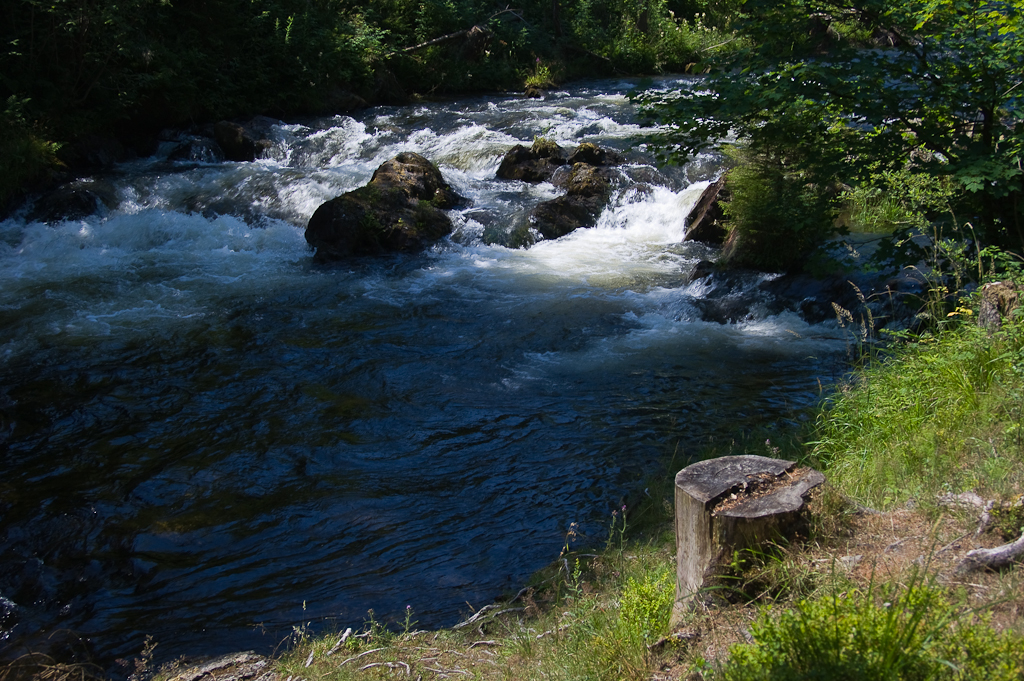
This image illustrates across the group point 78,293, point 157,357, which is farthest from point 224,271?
point 157,357

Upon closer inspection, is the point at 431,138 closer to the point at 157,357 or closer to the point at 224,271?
the point at 224,271

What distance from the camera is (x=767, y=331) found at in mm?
8461

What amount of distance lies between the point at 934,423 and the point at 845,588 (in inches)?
73.8

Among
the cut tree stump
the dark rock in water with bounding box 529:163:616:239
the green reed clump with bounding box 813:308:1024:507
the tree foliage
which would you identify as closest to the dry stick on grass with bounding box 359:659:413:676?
the cut tree stump

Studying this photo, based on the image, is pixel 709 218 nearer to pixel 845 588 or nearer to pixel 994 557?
pixel 994 557

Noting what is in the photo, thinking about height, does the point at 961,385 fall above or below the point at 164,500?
above

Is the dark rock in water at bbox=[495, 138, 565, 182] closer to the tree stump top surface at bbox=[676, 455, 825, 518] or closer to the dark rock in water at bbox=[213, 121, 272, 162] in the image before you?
the dark rock in water at bbox=[213, 121, 272, 162]

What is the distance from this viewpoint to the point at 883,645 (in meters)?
2.24

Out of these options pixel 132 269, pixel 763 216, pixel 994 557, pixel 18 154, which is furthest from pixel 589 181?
pixel 994 557

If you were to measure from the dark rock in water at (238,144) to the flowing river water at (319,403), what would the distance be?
287 centimetres

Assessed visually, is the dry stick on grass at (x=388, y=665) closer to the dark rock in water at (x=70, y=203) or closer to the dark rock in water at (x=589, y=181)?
the dark rock in water at (x=589, y=181)

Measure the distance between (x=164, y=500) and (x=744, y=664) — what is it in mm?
4438

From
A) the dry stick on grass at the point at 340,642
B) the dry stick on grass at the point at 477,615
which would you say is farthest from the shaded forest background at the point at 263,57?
the dry stick on grass at the point at 477,615

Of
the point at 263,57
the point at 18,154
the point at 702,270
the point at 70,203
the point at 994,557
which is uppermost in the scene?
the point at 263,57
